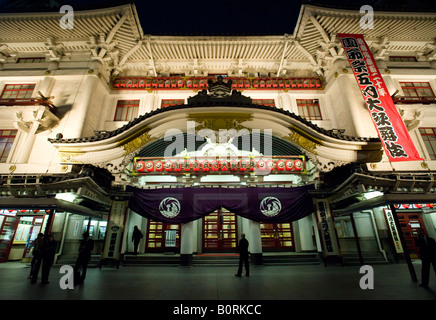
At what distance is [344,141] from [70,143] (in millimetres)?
14466

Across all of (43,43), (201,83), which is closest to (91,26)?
(43,43)

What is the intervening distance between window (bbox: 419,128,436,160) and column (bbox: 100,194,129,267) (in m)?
18.6

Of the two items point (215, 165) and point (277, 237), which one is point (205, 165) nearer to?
Answer: point (215, 165)

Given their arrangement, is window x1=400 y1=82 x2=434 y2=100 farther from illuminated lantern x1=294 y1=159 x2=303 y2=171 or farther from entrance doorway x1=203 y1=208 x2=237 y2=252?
entrance doorway x1=203 y1=208 x2=237 y2=252

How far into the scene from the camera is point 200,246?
44.4 ft

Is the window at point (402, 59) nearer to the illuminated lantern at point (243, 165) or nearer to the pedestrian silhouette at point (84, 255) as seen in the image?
the illuminated lantern at point (243, 165)

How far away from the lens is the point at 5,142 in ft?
39.6

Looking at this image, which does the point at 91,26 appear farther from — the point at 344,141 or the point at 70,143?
the point at 344,141

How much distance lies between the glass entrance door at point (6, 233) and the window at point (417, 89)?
2820cm

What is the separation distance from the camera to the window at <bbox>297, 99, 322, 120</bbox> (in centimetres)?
1424

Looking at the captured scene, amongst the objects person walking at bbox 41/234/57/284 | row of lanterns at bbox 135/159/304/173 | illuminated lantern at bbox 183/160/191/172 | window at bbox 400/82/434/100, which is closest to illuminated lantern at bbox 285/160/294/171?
row of lanterns at bbox 135/159/304/173

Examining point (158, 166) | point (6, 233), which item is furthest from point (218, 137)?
point (6, 233)

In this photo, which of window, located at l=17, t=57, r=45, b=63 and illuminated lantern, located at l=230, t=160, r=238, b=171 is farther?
window, located at l=17, t=57, r=45, b=63

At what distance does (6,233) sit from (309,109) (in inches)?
871
